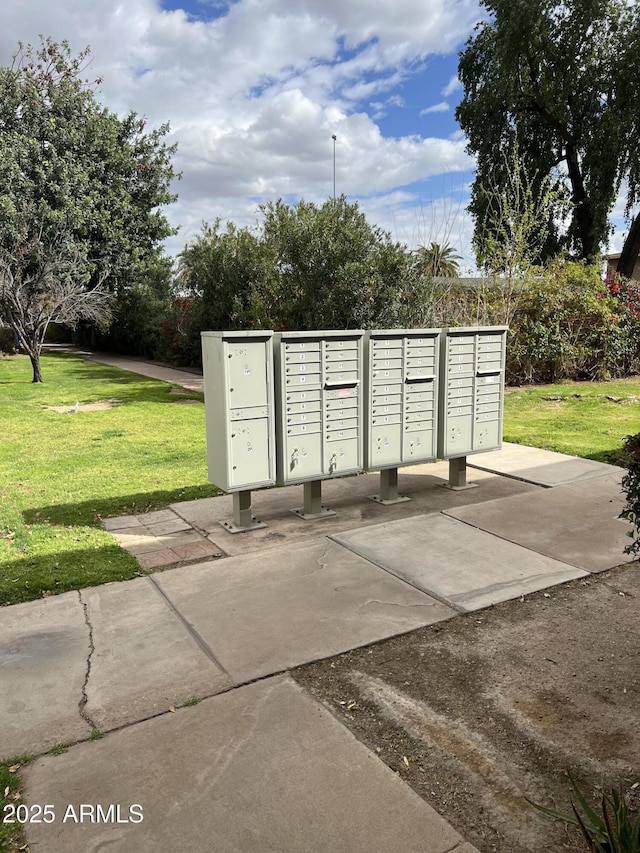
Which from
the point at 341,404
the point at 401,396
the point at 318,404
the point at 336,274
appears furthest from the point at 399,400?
the point at 336,274

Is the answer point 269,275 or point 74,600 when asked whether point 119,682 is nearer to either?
point 74,600

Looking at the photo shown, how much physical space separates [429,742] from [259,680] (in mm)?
918

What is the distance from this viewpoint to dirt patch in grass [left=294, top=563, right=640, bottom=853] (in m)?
2.39

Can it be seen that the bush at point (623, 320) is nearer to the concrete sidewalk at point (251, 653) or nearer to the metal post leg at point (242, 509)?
the concrete sidewalk at point (251, 653)

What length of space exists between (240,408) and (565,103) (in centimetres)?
1899

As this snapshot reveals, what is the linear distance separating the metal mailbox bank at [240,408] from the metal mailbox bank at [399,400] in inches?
40.5

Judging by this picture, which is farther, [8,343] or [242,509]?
[8,343]

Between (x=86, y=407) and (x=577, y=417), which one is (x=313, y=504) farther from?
(x=86, y=407)

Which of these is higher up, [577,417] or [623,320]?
[623,320]

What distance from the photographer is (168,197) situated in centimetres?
2317

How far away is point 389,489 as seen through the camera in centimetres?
625

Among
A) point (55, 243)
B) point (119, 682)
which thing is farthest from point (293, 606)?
point (55, 243)

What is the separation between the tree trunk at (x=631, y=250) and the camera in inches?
829

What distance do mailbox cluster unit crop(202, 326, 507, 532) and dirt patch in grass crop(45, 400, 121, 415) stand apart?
7.85 m
